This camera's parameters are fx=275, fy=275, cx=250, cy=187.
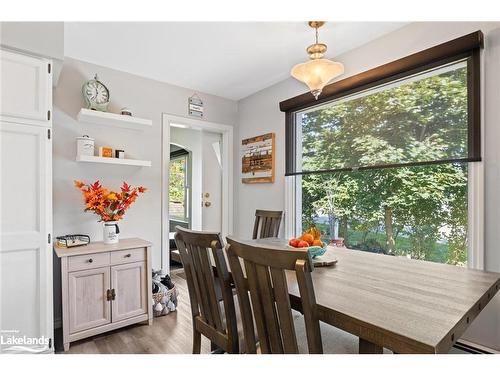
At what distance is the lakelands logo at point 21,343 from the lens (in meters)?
1.77

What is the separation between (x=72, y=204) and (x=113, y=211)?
0.50 meters

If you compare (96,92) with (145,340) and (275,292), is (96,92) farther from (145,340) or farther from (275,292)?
(275,292)

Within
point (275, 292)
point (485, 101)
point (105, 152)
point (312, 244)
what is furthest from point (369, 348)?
point (105, 152)

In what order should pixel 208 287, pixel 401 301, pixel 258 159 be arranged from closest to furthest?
pixel 401 301, pixel 208 287, pixel 258 159

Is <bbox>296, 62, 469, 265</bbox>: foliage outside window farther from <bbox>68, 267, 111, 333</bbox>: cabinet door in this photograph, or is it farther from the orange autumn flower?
<bbox>68, 267, 111, 333</bbox>: cabinet door

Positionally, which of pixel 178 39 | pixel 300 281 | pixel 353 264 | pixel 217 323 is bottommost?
pixel 217 323

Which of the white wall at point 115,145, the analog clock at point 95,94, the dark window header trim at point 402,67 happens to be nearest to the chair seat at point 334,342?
the dark window header trim at point 402,67

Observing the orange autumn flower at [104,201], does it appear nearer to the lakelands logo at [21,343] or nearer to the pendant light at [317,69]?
the lakelands logo at [21,343]

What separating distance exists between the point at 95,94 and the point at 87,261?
62.2 inches

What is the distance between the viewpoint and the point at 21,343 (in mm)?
1829

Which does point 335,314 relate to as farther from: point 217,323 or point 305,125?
point 305,125

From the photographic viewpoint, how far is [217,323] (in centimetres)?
141
